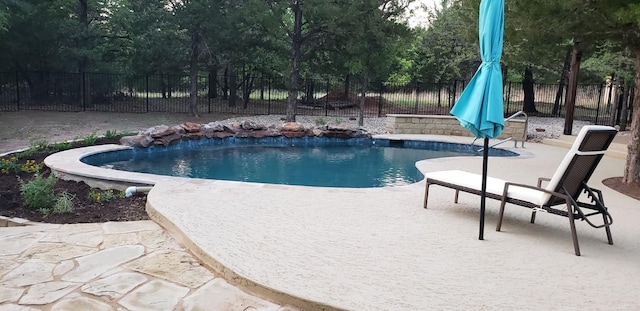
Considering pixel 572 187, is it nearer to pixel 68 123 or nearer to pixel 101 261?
pixel 101 261

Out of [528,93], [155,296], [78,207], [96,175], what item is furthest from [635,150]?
[528,93]

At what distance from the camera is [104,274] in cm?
326

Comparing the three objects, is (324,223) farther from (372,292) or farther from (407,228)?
(372,292)

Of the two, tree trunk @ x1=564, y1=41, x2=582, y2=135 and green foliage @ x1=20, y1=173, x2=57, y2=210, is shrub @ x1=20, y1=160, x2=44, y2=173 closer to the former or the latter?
green foliage @ x1=20, y1=173, x2=57, y2=210

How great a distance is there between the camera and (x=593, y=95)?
20.7m

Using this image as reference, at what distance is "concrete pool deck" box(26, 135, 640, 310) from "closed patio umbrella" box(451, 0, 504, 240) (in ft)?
2.05

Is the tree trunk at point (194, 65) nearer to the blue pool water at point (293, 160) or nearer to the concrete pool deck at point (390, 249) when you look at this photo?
the blue pool water at point (293, 160)

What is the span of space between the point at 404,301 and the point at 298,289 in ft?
2.10

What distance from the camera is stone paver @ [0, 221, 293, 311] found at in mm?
2881

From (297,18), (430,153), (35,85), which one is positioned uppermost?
(297,18)

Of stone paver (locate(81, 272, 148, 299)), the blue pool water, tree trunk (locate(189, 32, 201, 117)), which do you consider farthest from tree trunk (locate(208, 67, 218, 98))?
stone paver (locate(81, 272, 148, 299))

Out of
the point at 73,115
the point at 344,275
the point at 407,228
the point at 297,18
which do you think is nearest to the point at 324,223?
the point at 407,228

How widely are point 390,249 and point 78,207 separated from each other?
332 cm

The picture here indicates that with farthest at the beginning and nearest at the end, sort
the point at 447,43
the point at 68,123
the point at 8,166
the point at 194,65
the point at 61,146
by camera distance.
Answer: the point at 447,43 → the point at 194,65 → the point at 68,123 → the point at 61,146 → the point at 8,166
